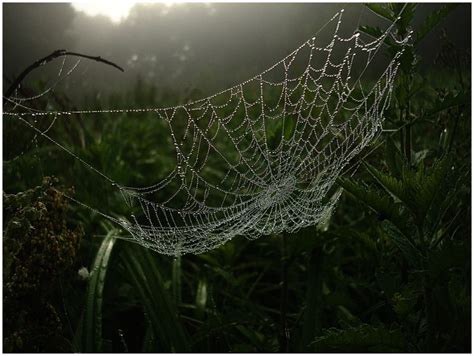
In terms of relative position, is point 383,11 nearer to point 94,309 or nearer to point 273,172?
point 273,172

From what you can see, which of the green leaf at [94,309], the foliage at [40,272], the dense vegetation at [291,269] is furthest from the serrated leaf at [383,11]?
the green leaf at [94,309]

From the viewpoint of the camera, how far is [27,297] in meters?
1.99

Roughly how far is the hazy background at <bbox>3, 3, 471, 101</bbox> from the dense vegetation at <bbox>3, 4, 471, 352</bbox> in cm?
763

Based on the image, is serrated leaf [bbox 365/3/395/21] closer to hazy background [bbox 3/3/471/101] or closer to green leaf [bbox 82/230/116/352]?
green leaf [bbox 82/230/116/352]

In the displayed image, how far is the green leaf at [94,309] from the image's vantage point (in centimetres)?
187

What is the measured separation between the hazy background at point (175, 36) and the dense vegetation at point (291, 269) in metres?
7.63

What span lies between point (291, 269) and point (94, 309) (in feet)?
4.33

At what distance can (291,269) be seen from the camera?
295cm

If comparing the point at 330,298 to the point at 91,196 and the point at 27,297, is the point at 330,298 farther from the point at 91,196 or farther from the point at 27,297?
the point at 91,196

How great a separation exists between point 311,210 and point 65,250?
1.16 m

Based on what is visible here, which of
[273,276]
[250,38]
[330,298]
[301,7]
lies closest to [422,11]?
[301,7]

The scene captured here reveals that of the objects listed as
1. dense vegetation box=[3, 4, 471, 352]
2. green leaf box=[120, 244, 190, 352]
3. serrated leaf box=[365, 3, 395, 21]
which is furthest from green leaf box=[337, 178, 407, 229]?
green leaf box=[120, 244, 190, 352]

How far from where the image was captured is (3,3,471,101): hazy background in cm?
1314

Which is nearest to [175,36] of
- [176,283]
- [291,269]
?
[291,269]
